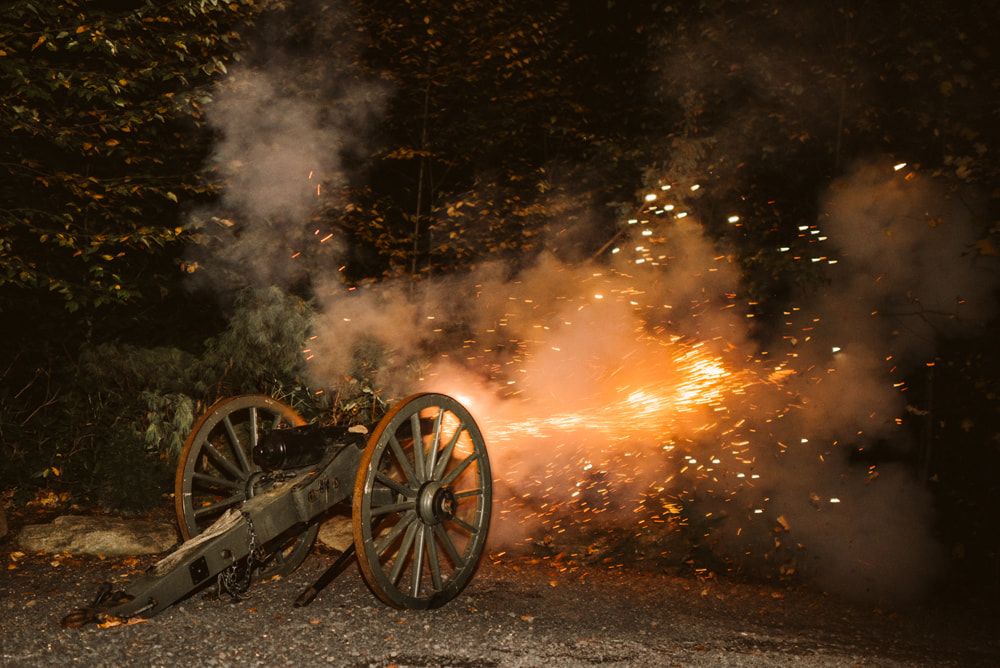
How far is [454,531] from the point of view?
6195 mm

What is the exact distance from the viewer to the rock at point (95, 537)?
525 centimetres

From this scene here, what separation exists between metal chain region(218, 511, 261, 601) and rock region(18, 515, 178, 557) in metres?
1.59

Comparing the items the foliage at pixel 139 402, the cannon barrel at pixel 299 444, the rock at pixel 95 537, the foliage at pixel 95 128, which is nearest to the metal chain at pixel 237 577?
the cannon barrel at pixel 299 444

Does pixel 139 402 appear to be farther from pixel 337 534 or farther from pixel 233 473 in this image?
pixel 233 473

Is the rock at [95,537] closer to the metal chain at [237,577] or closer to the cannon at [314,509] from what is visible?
the cannon at [314,509]

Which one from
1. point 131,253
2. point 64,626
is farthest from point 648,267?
point 64,626

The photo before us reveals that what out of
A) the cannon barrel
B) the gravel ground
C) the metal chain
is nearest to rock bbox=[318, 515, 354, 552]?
the gravel ground

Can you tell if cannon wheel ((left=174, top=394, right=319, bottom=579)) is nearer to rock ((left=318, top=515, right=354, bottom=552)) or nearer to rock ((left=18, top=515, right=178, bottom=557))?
rock ((left=318, top=515, right=354, bottom=552))

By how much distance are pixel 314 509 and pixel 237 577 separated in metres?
0.76

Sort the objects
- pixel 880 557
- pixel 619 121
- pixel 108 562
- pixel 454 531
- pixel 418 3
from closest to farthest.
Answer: pixel 108 562 → pixel 454 531 → pixel 880 557 → pixel 418 3 → pixel 619 121

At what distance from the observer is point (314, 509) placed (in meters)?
3.93

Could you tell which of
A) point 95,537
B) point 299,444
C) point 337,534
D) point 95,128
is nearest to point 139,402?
point 95,537

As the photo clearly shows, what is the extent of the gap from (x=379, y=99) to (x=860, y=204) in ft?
17.7

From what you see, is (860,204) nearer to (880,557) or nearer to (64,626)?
(880,557)
